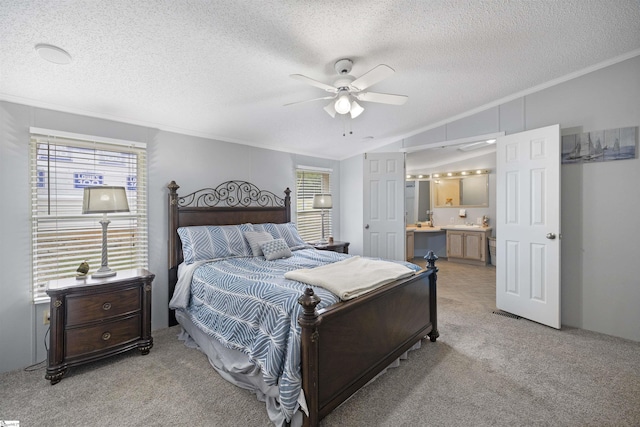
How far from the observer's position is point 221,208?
3775 millimetres

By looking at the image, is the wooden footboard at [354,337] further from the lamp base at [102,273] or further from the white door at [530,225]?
the lamp base at [102,273]

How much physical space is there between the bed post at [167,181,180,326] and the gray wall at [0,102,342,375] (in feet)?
0.27

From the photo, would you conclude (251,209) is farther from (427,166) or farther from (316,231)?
(427,166)

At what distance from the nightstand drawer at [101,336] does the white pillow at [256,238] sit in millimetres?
1293

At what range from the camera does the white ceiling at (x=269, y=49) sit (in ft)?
5.84

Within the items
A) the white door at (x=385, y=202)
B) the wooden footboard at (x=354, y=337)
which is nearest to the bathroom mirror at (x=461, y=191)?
the white door at (x=385, y=202)

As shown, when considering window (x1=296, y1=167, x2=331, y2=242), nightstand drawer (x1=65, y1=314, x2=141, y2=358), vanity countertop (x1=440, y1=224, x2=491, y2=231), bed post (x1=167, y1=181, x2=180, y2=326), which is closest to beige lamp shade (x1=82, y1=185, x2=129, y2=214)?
bed post (x1=167, y1=181, x2=180, y2=326)

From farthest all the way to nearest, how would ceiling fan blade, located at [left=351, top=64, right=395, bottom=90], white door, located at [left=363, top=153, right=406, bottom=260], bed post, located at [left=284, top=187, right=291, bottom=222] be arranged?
white door, located at [left=363, top=153, right=406, bottom=260], bed post, located at [left=284, top=187, right=291, bottom=222], ceiling fan blade, located at [left=351, top=64, right=395, bottom=90]

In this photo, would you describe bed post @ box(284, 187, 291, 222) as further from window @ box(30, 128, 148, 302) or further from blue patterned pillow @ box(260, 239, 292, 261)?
window @ box(30, 128, 148, 302)

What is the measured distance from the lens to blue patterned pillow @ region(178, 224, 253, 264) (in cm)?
311

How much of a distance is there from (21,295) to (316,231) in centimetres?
383

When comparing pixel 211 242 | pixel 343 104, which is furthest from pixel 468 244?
pixel 211 242

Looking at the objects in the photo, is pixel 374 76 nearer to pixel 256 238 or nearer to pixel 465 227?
Answer: pixel 256 238

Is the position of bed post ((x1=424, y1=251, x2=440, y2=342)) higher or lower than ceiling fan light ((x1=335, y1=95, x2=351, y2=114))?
lower
